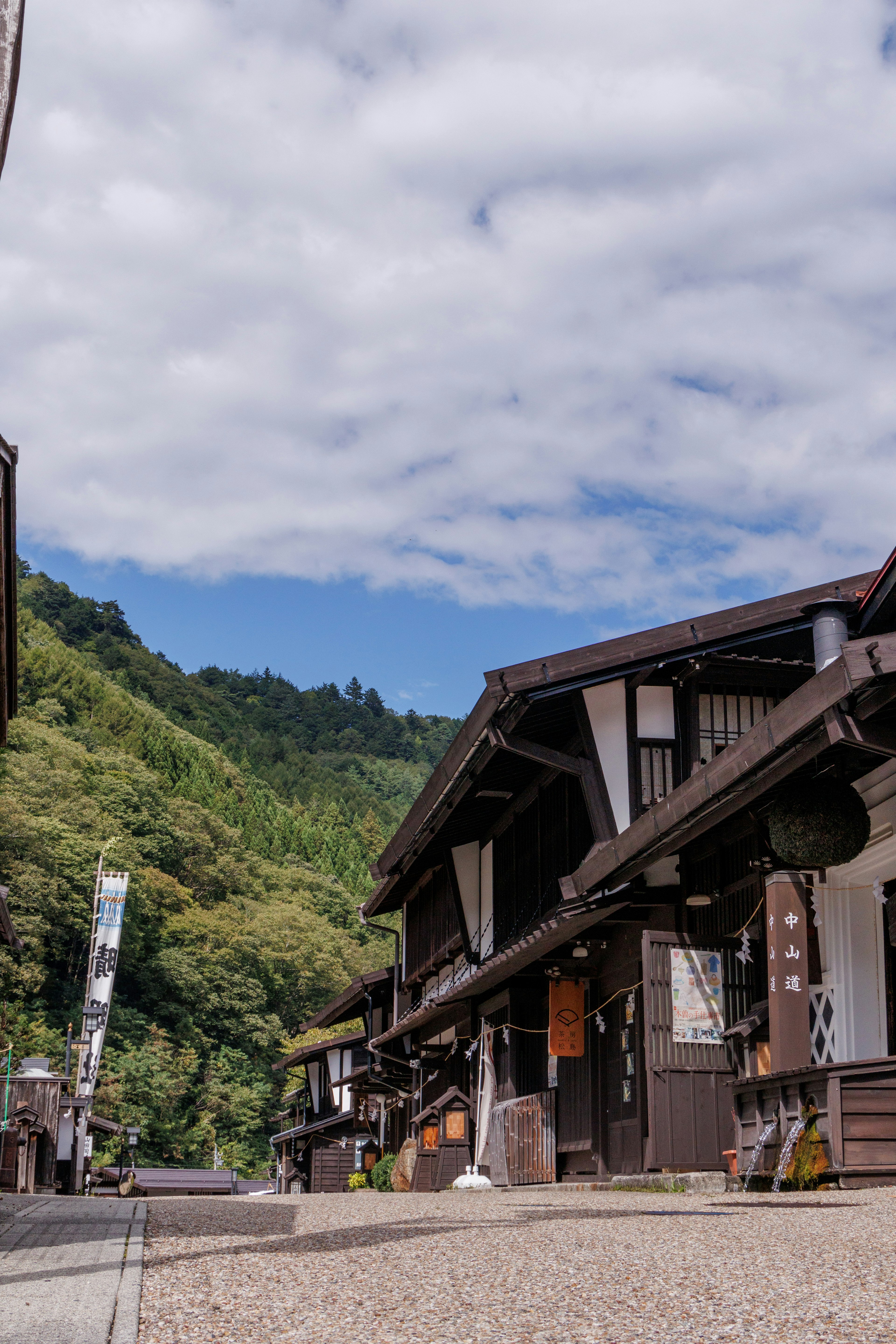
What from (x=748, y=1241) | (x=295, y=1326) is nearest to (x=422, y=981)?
(x=748, y=1241)

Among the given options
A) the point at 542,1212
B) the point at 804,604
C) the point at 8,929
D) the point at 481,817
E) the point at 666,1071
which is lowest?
the point at 542,1212

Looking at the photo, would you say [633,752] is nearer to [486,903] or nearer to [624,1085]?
[624,1085]

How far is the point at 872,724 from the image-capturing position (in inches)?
285

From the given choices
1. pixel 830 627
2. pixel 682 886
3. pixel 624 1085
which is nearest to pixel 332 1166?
pixel 624 1085

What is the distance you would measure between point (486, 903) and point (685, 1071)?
7.94 m

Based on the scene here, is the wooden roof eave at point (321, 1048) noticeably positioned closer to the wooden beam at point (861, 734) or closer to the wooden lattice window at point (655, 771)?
the wooden lattice window at point (655, 771)

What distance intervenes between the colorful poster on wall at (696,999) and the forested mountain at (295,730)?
7494 centimetres

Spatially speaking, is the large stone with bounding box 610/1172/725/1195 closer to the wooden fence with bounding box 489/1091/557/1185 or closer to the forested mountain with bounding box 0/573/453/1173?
the wooden fence with bounding box 489/1091/557/1185

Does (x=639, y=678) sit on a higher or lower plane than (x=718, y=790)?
higher

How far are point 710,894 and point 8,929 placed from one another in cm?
921

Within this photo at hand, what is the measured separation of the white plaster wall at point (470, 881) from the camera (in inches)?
749

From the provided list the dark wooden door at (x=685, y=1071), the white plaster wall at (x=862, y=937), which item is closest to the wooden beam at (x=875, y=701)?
the white plaster wall at (x=862, y=937)

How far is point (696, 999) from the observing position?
10.9 meters

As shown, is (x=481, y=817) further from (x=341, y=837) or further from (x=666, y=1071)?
(x=341, y=837)
